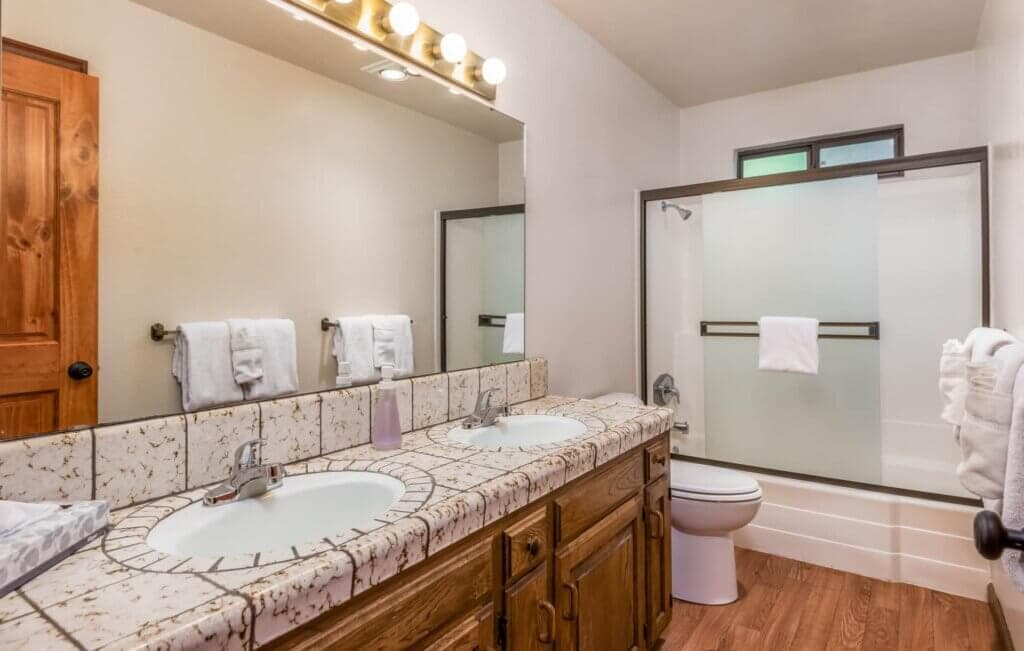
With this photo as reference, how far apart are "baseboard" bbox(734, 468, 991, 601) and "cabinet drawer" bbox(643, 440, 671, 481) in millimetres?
1154

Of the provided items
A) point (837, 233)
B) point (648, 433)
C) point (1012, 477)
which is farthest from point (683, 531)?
point (837, 233)

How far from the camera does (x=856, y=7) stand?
89.7 inches

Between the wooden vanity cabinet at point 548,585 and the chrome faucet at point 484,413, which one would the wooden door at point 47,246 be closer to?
the wooden vanity cabinet at point 548,585

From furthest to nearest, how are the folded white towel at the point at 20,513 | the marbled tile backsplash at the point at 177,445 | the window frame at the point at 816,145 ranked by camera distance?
the window frame at the point at 816,145 → the marbled tile backsplash at the point at 177,445 → the folded white towel at the point at 20,513

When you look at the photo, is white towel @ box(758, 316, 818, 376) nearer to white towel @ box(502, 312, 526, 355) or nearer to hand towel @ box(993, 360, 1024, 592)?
white towel @ box(502, 312, 526, 355)

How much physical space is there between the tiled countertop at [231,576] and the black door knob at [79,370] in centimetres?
25

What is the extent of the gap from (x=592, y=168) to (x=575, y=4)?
0.65 m

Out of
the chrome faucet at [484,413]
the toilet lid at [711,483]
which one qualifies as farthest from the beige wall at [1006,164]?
the chrome faucet at [484,413]

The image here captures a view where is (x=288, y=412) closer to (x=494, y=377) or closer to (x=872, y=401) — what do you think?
(x=494, y=377)

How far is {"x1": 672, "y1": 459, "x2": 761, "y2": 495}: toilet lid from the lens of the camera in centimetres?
208

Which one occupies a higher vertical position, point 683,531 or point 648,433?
point 648,433

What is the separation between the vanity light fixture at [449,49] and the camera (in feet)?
5.29

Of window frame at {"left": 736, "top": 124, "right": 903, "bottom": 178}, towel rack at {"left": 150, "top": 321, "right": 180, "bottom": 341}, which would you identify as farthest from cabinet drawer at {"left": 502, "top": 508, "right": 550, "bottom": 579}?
window frame at {"left": 736, "top": 124, "right": 903, "bottom": 178}

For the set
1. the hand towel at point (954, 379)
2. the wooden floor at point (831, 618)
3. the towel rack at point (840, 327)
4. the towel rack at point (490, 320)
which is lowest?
the wooden floor at point (831, 618)
